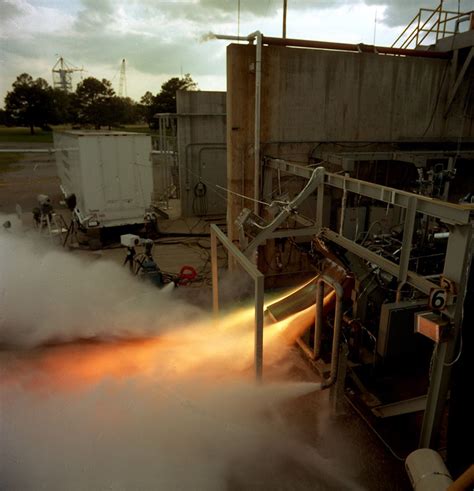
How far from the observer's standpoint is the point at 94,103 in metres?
51.7

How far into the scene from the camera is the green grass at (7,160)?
29208mm

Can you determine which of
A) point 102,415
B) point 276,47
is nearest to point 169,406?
point 102,415

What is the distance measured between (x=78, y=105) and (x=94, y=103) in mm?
2761

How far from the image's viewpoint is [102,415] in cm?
520

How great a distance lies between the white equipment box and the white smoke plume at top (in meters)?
3.37

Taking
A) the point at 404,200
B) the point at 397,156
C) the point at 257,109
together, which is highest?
the point at 257,109

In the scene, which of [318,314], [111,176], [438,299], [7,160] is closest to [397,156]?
[318,314]

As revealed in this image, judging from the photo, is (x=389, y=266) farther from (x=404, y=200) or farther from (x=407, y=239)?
(x=404, y=200)

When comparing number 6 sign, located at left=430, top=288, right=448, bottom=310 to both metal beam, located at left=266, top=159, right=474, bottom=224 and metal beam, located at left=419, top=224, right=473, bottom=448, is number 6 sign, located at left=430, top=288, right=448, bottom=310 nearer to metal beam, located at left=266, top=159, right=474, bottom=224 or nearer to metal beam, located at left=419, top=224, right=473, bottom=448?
metal beam, located at left=419, top=224, right=473, bottom=448

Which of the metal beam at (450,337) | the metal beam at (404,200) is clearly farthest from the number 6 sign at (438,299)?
the metal beam at (404,200)

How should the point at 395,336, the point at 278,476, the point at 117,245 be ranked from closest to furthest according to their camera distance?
1. the point at 278,476
2. the point at 395,336
3. the point at 117,245

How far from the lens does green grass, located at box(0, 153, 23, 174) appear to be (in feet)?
95.8

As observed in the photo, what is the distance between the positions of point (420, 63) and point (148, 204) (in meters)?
8.45

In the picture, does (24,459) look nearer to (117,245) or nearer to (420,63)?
(117,245)
